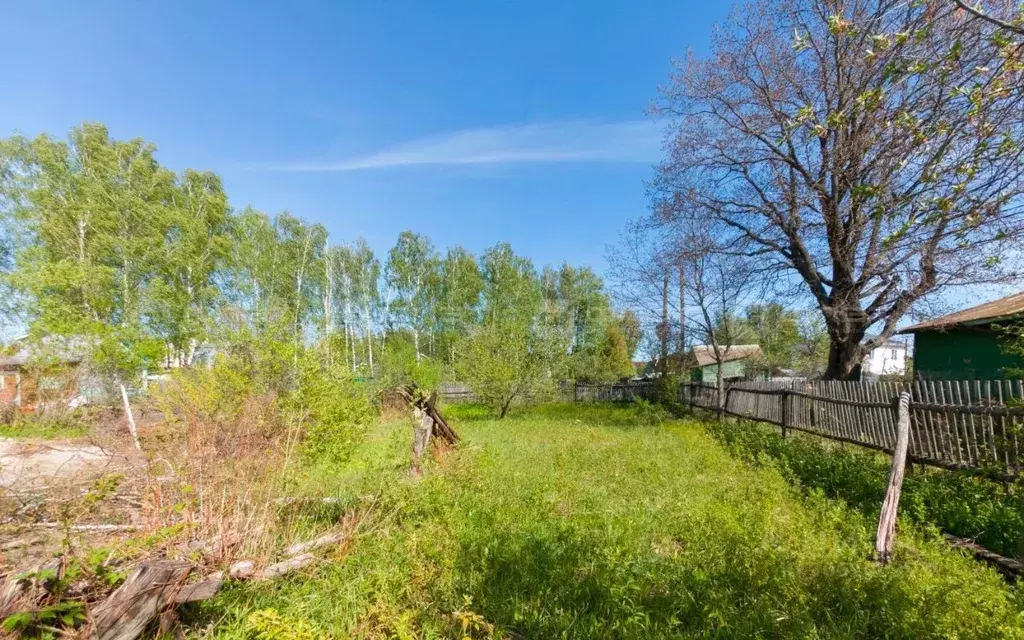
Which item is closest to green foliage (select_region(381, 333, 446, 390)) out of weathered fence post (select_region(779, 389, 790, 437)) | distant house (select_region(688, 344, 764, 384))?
weathered fence post (select_region(779, 389, 790, 437))

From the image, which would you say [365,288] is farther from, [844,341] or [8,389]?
[844,341]

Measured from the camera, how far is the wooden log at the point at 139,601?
248cm

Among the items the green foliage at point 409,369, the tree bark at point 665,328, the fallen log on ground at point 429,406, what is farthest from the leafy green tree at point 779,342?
the fallen log on ground at point 429,406

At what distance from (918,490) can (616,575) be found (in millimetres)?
4228

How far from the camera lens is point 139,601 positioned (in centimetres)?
257

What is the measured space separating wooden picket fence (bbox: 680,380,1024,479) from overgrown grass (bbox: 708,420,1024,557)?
0.75 feet

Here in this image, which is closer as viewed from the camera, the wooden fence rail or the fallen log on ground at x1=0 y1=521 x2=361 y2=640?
the fallen log on ground at x1=0 y1=521 x2=361 y2=640

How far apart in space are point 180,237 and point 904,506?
26506 millimetres

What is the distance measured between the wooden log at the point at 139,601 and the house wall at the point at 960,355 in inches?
519

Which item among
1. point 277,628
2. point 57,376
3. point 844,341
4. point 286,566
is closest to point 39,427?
point 57,376

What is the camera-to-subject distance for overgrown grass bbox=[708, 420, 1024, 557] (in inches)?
157

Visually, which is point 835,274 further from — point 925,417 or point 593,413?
point 593,413

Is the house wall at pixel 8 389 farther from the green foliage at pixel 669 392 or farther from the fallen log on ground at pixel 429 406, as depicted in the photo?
the green foliage at pixel 669 392

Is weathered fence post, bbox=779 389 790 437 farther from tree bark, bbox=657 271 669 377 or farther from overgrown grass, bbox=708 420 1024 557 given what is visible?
tree bark, bbox=657 271 669 377
